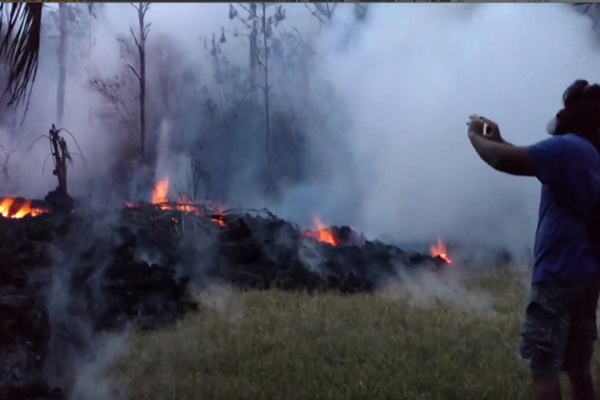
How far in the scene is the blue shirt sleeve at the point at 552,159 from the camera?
3.11 m

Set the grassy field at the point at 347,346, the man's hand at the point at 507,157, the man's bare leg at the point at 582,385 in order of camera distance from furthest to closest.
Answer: the grassy field at the point at 347,346 < the man's bare leg at the point at 582,385 < the man's hand at the point at 507,157

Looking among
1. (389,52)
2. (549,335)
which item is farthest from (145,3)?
(549,335)

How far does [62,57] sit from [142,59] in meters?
0.43

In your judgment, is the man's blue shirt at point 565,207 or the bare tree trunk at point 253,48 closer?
the man's blue shirt at point 565,207

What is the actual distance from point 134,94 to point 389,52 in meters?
1.41

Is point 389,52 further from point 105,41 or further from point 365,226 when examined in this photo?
point 105,41

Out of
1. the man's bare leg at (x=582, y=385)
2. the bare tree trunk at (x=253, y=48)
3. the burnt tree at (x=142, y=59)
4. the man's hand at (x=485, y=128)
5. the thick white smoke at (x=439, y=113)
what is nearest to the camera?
the man's hand at (x=485, y=128)

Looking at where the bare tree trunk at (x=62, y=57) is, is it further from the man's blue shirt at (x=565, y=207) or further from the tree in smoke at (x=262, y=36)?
the man's blue shirt at (x=565, y=207)

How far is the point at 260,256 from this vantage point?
433 centimetres

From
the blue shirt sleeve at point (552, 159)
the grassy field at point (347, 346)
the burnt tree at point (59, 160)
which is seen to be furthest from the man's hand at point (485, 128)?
the burnt tree at point (59, 160)

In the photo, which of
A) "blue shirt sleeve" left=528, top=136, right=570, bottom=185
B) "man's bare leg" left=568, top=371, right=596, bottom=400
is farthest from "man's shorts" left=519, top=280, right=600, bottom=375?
"blue shirt sleeve" left=528, top=136, right=570, bottom=185

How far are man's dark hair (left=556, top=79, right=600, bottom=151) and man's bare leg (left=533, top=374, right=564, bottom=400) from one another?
1013 millimetres

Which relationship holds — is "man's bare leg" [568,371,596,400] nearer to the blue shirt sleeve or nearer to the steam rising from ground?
the blue shirt sleeve

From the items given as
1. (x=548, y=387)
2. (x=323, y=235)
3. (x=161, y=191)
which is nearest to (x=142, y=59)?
(x=161, y=191)
